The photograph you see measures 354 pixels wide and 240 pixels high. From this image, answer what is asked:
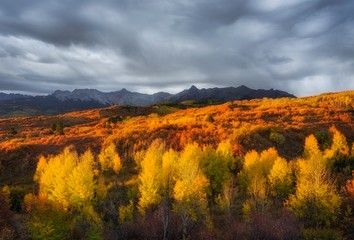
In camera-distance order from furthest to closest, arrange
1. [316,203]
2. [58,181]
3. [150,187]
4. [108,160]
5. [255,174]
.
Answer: [108,160] → [255,174] → [58,181] → [150,187] → [316,203]

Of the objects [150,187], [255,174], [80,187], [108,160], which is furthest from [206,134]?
[80,187]

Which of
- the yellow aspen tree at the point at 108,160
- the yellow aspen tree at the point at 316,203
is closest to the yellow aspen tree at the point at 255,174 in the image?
the yellow aspen tree at the point at 316,203

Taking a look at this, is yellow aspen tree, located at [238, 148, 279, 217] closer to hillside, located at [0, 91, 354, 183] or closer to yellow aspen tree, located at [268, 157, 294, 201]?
yellow aspen tree, located at [268, 157, 294, 201]

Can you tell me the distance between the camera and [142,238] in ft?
97.9

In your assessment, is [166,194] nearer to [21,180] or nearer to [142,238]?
[142,238]

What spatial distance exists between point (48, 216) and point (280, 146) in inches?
1793

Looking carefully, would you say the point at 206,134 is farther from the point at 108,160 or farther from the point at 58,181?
the point at 58,181

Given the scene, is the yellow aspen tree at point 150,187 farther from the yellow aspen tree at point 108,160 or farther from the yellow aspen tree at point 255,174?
the yellow aspen tree at point 108,160

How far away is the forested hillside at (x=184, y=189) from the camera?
1193 inches

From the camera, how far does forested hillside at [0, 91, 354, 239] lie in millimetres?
30297

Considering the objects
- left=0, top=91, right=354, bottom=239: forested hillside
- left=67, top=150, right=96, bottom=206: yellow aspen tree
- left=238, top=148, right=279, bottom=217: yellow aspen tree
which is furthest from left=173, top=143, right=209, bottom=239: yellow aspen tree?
left=67, top=150, right=96, bottom=206: yellow aspen tree

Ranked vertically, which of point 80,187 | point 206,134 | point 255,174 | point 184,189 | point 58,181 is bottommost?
point 80,187

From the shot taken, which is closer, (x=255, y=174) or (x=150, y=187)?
Result: (x=150, y=187)

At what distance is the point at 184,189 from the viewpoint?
33.8m
